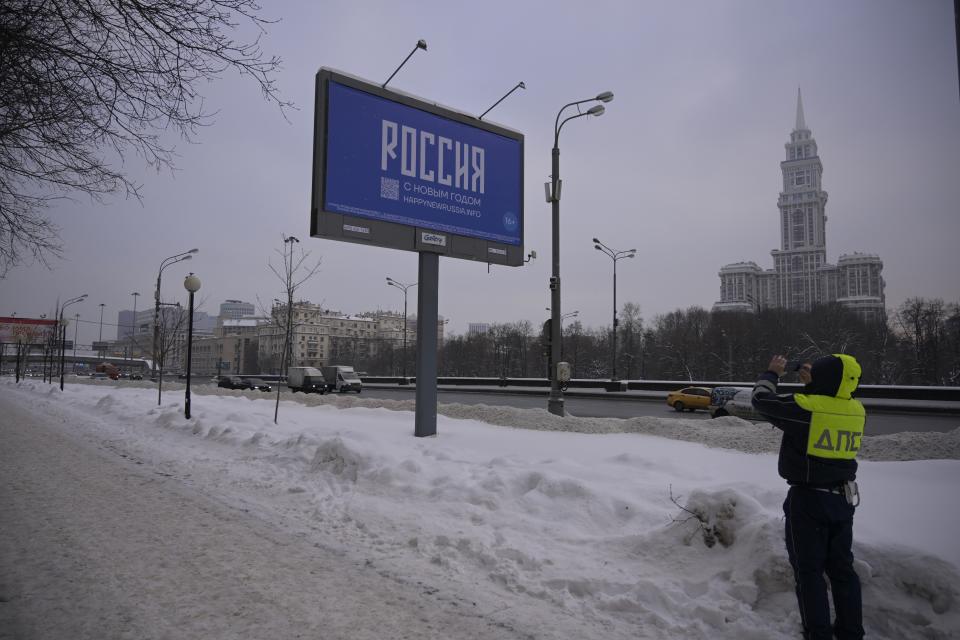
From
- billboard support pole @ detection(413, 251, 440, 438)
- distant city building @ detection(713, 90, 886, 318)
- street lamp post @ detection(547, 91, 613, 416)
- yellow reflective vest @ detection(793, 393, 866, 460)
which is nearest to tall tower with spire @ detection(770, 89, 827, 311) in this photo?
Result: distant city building @ detection(713, 90, 886, 318)

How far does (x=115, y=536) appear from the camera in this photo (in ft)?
18.7

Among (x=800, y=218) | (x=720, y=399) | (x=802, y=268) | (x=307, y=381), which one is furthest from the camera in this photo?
(x=800, y=218)

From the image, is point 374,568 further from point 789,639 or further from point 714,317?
point 714,317

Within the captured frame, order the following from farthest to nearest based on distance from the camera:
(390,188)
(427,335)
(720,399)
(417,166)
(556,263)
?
(720,399)
(556,263)
(427,335)
(417,166)
(390,188)

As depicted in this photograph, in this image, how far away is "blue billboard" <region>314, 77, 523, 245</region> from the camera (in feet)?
39.8

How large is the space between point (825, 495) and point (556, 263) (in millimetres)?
13203

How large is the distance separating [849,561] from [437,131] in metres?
12.1

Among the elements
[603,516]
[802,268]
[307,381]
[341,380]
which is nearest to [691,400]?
[603,516]

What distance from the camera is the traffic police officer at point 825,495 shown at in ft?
11.3

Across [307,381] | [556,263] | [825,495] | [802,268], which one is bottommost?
[307,381]

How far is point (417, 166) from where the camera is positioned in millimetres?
13133

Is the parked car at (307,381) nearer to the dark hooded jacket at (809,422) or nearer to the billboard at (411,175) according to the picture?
the billboard at (411,175)

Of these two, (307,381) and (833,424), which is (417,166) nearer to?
(833,424)

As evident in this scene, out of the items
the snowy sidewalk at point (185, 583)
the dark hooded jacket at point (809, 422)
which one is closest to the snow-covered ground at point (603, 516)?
the snowy sidewalk at point (185, 583)
